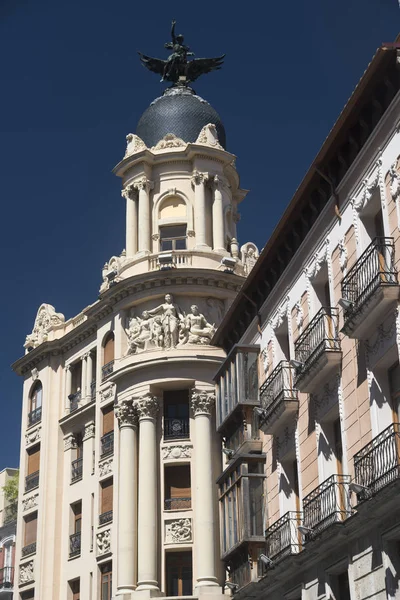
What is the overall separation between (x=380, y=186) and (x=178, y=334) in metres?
22.9

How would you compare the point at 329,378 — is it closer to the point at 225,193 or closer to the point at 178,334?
the point at 178,334

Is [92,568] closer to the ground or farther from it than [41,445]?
closer to the ground

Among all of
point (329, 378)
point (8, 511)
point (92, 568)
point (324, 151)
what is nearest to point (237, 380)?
point (329, 378)

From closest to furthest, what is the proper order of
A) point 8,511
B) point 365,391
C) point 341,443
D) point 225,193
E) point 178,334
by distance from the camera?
point 365,391
point 341,443
point 178,334
point 225,193
point 8,511

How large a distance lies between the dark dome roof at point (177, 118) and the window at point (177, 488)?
16164 millimetres

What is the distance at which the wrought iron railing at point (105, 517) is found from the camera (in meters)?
47.6

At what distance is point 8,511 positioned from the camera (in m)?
69.2

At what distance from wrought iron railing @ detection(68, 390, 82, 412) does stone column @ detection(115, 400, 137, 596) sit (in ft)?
21.0

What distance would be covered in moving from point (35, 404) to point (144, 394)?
38.4 feet

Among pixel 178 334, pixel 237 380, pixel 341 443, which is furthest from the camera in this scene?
pixel 178 334

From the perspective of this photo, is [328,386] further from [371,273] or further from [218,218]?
[218,218]

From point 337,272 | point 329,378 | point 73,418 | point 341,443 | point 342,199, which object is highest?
point 73,418

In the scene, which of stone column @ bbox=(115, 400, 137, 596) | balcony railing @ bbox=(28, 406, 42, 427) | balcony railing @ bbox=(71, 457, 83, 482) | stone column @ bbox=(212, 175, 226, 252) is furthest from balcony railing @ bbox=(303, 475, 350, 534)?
balcony railing @ bbox=(28, 406, 42, 427)

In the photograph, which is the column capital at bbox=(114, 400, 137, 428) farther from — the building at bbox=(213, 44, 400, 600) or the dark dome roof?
the dark dome roof
